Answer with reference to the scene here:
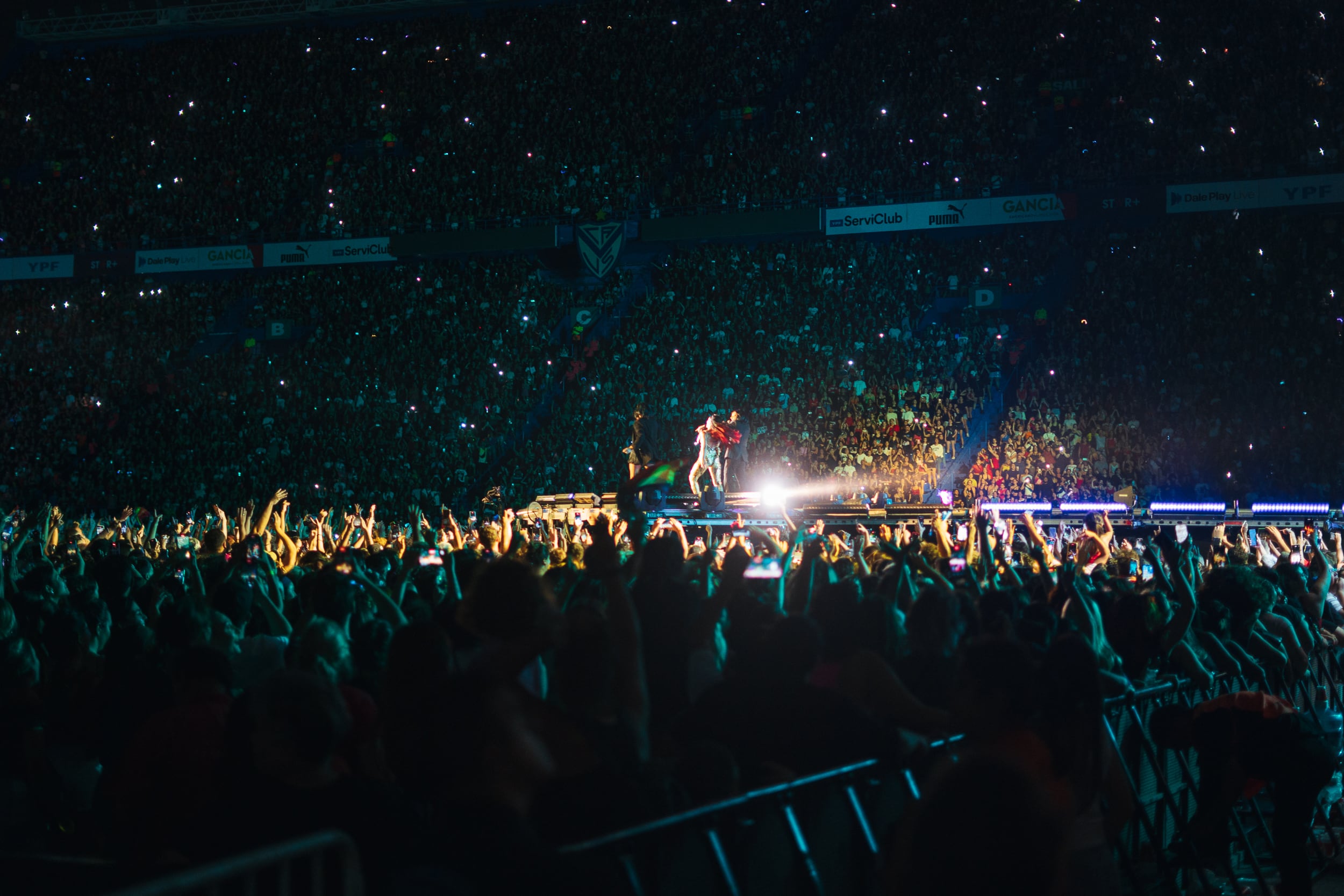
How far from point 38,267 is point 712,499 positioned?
25.1 metres

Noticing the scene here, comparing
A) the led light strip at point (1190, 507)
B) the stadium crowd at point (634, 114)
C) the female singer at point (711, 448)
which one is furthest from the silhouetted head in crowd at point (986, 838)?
the stadium crowd at point (634, 114)

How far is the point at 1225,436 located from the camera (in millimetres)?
24062

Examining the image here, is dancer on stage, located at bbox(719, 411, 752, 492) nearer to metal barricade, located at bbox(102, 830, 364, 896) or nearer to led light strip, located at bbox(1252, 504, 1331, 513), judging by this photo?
led light strip, located at bbox(1252, 504, 1331, 513)

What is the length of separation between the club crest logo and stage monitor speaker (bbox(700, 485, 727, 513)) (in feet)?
37.6

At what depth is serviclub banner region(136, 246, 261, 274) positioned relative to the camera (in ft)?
110

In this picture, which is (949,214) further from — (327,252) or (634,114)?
(327,252)

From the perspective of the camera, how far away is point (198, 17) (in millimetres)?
39125

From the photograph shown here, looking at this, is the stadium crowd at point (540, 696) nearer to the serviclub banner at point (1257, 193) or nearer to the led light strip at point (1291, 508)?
the led light strip at point (1291, 508)

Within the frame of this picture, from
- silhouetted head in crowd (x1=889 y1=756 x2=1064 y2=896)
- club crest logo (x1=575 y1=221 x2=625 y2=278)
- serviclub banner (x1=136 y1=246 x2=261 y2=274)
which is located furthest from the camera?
serviclub banner (x1=136 y1=246 x2=261 y2=274)

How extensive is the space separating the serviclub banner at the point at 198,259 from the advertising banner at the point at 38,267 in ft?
7.57

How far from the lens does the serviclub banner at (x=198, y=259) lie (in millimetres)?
33469

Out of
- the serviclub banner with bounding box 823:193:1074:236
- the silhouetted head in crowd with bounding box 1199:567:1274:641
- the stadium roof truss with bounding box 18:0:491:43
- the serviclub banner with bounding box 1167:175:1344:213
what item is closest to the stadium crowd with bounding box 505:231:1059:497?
the serviclub banner with bounding box 823:193:1074:236

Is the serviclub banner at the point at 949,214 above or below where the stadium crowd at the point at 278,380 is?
above

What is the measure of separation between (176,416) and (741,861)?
31181 mm
